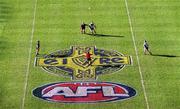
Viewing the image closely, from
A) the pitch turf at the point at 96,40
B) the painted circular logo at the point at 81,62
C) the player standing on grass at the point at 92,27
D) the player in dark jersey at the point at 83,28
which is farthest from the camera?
the player standing on grass at the point at 92,27

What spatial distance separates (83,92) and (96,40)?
440 inches

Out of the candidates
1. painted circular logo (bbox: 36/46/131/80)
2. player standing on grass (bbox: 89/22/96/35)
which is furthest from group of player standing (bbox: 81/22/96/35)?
painted circular logo (bbox: 36/46/131/80)

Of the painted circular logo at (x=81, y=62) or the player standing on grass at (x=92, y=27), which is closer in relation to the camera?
the painted circular logo at (x=81, y=62)

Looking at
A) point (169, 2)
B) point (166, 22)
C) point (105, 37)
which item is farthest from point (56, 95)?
point (169, 2)

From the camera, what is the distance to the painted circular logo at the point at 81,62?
4928 cm

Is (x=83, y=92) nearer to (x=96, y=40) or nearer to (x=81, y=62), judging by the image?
(x=81, y=62)

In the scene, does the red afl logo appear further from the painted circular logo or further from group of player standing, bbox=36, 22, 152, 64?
group of player standing, bbox=36, 22, 152, 64

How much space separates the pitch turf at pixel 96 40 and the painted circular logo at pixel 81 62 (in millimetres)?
873

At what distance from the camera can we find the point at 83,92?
150 ft

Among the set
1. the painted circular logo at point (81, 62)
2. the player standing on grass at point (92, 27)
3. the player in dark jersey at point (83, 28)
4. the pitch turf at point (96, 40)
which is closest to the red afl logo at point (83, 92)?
the pitch turf at point (96, 40)

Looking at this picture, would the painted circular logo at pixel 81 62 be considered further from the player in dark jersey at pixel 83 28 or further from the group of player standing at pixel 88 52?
the player in dark jersey at pixel 83 28

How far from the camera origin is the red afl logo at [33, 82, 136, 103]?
4484 cm

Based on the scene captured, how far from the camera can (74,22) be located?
6012 centimetres

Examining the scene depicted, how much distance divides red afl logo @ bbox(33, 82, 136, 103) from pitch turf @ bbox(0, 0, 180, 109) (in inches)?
27.9
